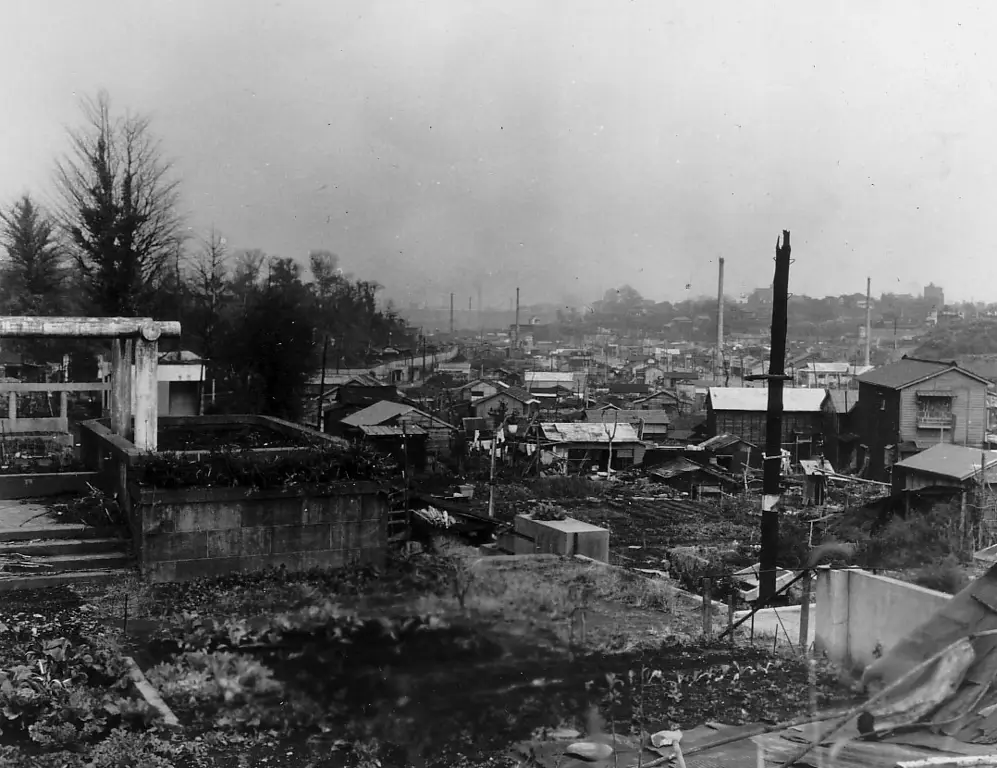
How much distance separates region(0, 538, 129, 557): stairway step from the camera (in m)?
7.77

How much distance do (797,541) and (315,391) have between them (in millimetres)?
19507

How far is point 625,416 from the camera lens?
37906 mm

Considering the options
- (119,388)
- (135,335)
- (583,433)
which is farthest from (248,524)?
(583,433)

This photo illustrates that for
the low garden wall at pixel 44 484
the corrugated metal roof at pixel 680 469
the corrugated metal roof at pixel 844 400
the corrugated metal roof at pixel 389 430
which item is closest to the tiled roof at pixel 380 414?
the corrugated metal roof at pixel 389 430

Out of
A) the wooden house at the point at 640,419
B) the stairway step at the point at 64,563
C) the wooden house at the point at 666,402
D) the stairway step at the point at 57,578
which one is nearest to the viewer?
the stairway step at the point at 57,578

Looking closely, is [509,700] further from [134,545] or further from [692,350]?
[692,350]

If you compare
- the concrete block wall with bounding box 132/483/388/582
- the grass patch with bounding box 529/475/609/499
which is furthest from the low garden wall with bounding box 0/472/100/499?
the grass patch with bounding box 529/475/609/499

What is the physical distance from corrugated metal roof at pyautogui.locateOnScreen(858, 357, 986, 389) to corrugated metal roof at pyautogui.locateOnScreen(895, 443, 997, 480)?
209 inches

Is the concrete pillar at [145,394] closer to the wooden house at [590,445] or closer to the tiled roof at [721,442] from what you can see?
the wooden house at [590,445]

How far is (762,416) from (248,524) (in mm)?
29760

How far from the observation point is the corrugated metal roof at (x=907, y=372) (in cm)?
2939

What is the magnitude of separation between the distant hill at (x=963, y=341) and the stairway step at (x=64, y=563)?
96.6ft

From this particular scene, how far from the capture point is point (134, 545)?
795 centimetres

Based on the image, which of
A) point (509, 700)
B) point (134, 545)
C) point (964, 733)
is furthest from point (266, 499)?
point (964, 733)
